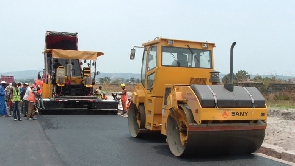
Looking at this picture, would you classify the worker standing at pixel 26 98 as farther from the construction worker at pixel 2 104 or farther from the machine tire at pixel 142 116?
the machine tire at pixel 142 116

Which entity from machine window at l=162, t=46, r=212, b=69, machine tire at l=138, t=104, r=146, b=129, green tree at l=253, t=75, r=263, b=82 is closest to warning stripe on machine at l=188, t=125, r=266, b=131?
machine window at l=162, t=46, r=212, b=69

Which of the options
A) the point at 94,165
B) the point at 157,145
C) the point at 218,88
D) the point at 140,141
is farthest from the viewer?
the point at 140,141

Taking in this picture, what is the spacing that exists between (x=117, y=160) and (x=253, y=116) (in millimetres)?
2756

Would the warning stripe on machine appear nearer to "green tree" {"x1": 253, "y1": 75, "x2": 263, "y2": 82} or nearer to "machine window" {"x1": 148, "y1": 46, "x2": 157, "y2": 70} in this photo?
"machine window" {"x1": 148, "y1": 46, "x2": 157, "y2": 70}

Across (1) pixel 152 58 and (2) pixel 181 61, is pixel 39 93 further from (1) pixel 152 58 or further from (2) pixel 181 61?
(2) pixel 181 61

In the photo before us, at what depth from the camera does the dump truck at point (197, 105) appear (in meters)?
7.48

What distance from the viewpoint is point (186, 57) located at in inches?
388

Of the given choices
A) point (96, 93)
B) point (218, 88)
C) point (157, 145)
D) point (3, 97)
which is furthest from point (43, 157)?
point (96, 93)

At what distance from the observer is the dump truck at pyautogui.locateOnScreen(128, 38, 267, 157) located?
7.48 meters

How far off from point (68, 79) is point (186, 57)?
430 inches

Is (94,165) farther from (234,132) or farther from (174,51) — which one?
(174,51)

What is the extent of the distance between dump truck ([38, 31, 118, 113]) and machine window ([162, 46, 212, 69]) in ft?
31.6

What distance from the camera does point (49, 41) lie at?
67.3 ft

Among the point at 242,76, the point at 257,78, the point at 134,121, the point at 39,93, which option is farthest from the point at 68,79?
the point at 242,76
